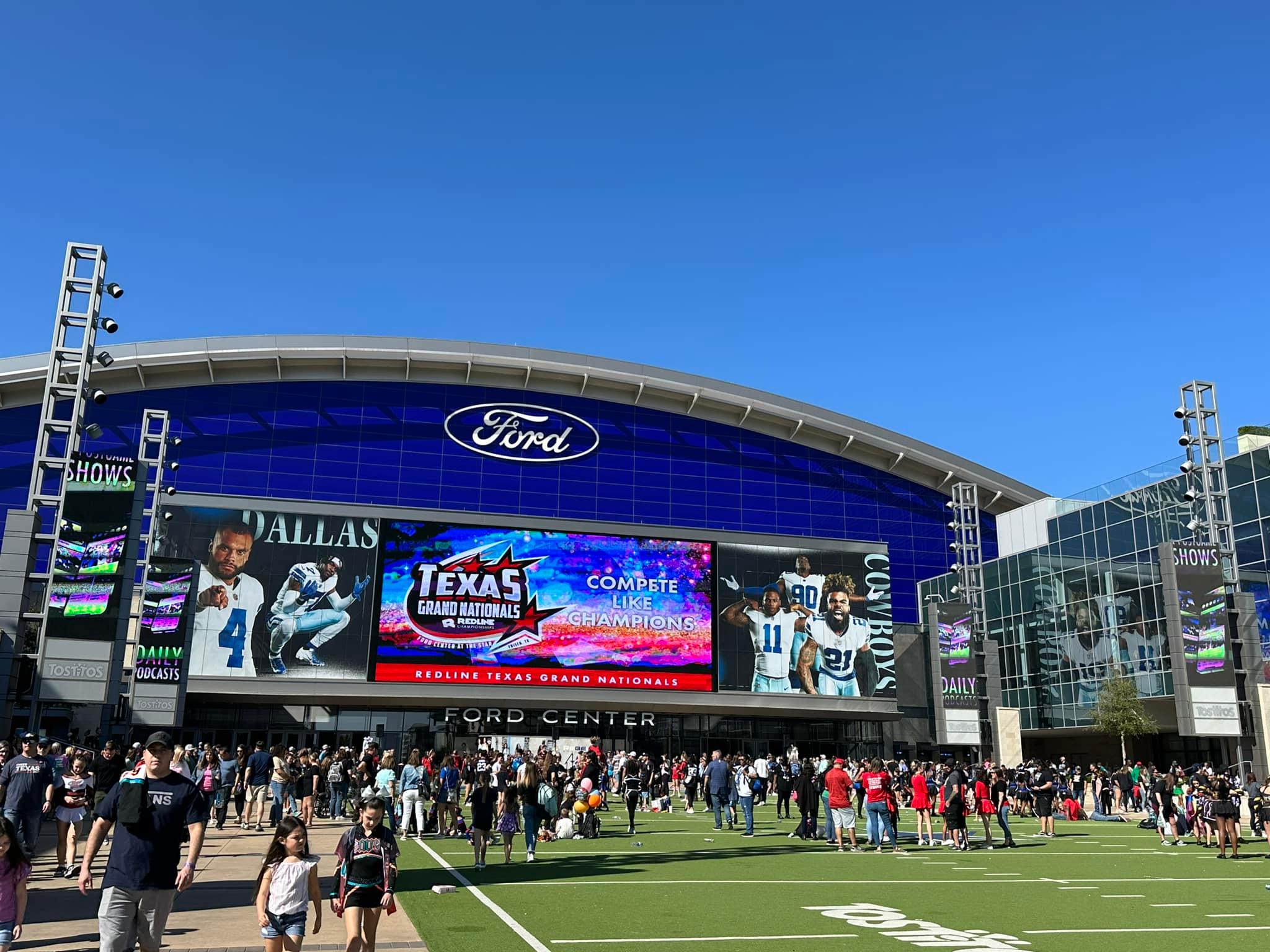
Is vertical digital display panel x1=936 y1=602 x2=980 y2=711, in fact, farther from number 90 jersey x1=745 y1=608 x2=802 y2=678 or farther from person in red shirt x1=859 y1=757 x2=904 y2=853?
person in red shirt x1=859 y1=757 x2=904 y2=853

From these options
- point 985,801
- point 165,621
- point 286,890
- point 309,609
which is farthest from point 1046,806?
point 309,609

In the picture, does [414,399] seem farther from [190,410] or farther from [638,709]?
[638,709]

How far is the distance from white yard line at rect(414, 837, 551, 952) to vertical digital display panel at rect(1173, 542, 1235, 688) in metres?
28.9

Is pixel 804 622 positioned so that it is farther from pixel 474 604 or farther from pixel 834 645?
pixel 474 604

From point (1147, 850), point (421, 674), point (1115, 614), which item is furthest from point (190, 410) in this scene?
point (1147, 850)

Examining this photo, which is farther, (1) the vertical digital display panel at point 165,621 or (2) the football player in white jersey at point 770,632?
(2) the football player in white jersey at point 770,632

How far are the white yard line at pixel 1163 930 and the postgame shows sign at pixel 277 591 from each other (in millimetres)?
40502

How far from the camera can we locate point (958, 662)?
48594 mm

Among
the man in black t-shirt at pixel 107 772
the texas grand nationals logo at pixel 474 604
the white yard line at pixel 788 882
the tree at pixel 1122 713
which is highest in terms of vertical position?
the texas grand nationals logo at pixel 474 604

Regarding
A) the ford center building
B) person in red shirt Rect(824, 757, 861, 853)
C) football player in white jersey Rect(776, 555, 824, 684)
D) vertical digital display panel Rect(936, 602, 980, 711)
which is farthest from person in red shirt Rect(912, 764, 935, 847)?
football player in white jersey Rect(776, 555, 824, 684)

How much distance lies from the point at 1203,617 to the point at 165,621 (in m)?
35.9

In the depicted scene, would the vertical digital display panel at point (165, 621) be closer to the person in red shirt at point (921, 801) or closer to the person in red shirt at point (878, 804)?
the person in red shirt at point (878, 804)

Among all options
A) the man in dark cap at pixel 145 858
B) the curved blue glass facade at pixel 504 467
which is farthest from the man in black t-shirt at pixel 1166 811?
the curved blue glass facade at pixel 504 467

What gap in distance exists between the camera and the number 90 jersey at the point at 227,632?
46.5m
